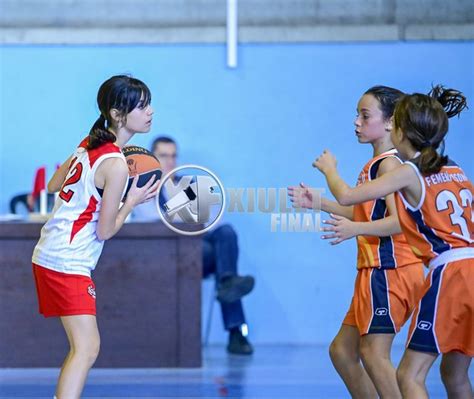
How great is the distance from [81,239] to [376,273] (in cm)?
113

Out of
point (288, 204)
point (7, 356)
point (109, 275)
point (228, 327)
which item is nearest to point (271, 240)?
point (228, 327)

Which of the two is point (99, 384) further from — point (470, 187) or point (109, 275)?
point (470, 187)

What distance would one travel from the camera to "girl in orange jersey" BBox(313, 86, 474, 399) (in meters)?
3.35

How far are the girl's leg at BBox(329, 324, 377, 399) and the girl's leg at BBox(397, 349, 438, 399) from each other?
19.3 inches

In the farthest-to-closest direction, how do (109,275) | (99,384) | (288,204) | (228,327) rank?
(228,327) → (109,275) → (99,384) → (288,204)

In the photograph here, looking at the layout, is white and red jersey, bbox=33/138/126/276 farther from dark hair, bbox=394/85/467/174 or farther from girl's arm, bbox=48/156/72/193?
dark hair, bbox=394/85/467/174

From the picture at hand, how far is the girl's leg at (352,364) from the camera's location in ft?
12.7

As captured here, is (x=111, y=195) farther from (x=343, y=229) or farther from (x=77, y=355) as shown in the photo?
(x=343, y=229)

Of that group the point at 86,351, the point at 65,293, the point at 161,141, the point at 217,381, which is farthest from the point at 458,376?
the point at 161,141

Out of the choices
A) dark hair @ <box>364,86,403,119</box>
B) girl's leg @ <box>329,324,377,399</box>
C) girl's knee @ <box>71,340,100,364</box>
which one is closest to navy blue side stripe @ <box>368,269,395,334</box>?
girl's leg @ <box>329,324,377,399</box>

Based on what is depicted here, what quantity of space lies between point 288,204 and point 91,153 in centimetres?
110

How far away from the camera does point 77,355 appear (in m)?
3.58

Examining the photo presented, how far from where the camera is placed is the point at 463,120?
718 centimetres

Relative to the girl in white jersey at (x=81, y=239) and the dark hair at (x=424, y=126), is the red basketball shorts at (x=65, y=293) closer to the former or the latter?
the girl in white jersey at (x=81, y=239)
